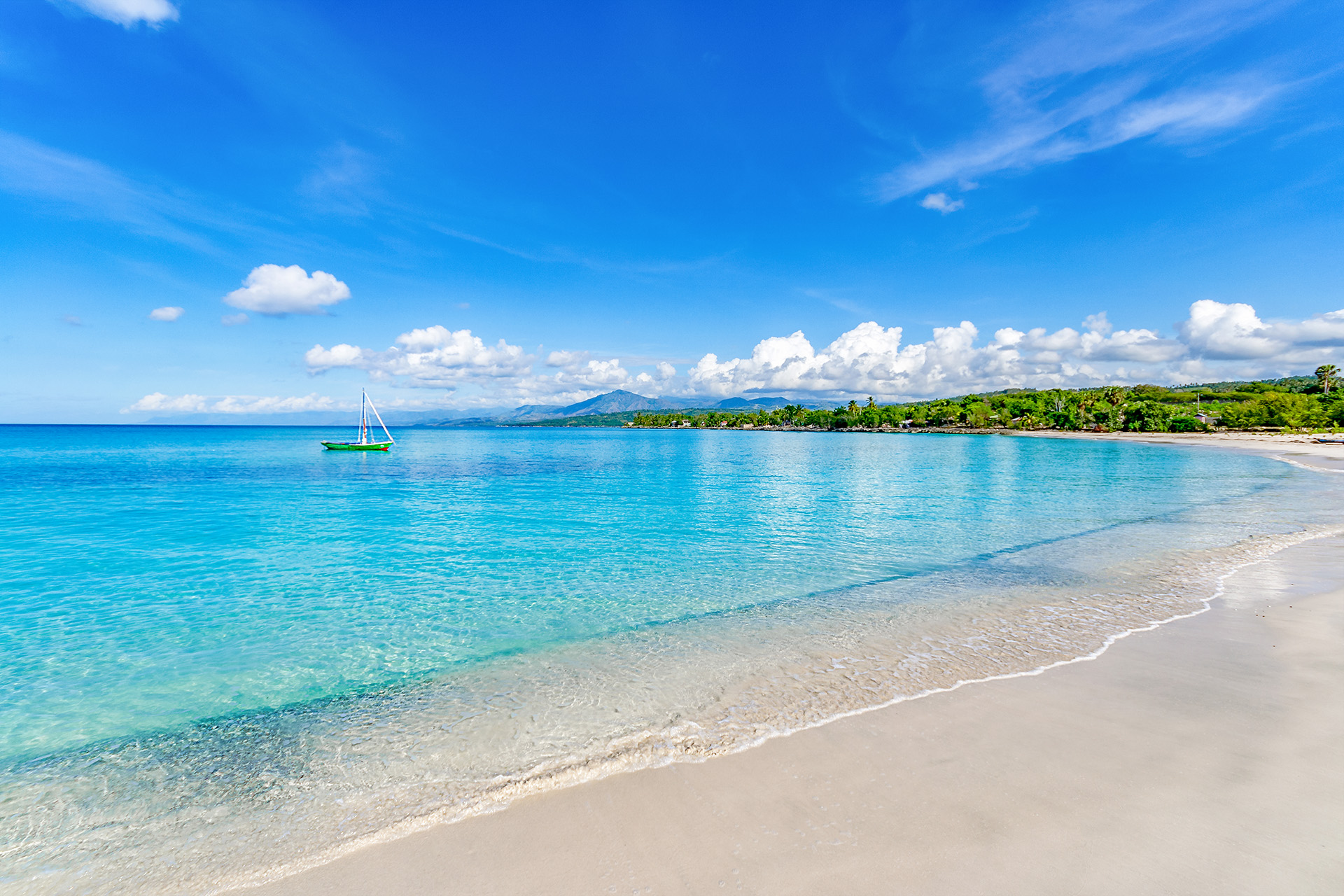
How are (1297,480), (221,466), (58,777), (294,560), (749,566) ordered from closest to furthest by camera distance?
(58,777)
(749,566)
(294,560)
(1297,480)
(221,466)

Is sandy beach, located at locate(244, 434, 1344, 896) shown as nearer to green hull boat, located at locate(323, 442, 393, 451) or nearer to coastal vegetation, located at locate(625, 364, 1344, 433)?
green hull boat, located at locate(323, 442, 393, 451)

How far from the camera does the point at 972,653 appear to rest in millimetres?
9570

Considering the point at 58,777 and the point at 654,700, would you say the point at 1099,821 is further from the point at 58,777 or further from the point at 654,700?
the point at 58,777

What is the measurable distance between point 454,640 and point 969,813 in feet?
30.7

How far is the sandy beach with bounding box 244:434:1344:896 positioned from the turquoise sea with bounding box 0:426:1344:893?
0.65 metres

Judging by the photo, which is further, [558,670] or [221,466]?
[221,466]

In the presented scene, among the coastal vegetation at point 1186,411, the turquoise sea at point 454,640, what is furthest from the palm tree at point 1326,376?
the turquoise sea at point 454,640

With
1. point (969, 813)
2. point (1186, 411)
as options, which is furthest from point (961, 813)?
point (1186, 411)

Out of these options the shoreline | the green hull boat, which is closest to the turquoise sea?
the shoreline

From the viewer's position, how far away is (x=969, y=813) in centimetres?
531

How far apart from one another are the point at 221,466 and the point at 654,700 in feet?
247

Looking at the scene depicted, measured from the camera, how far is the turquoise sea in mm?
6027

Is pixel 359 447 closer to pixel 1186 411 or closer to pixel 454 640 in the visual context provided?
pixel 454 640

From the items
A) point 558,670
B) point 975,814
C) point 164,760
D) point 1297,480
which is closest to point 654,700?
point 558,670
